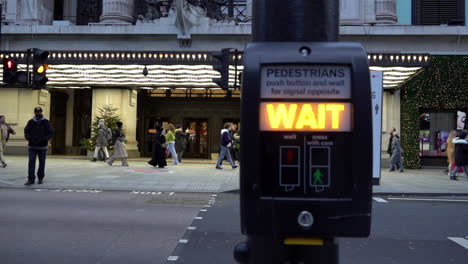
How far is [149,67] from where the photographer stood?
19031mm

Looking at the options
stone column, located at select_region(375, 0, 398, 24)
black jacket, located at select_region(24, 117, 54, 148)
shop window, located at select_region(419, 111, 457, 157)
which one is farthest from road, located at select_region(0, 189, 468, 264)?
stone column, located at select_region(375, 0, 398, 24)

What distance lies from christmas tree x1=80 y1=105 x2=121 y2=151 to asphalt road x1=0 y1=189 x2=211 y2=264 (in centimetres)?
1105

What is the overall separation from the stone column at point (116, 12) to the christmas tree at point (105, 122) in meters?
4.72

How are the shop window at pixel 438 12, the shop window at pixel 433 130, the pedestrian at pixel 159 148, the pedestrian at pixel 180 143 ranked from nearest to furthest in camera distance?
the pedestrian at pixel 159 148 < the pedestrian at pixel 180 143 < the shop window at pixel 433 130 < the shop window at pixel 438 12

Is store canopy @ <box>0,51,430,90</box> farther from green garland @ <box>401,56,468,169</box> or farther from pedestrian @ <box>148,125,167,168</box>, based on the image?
pedestrian @ <box>148,125,167,168</box>

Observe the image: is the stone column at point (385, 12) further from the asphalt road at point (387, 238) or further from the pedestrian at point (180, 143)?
the asphalt road at point (387, 238)

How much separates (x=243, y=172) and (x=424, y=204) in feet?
26.4

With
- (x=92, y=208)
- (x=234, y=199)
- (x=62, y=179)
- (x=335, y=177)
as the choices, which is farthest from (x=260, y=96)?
(x=62, y=179)

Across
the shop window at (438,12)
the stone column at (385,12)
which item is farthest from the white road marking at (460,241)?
the shop window at (438,12)

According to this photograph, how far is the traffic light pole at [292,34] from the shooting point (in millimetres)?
2008

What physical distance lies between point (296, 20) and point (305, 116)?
1.67 ft

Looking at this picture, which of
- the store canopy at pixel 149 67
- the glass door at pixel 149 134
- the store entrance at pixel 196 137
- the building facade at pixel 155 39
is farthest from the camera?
the glass door at pixel 149 134

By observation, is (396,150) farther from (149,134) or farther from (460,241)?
(149,134)

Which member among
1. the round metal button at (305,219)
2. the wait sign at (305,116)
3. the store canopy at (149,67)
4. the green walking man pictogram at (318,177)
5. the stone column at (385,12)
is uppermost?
the stone column at (385,12)
